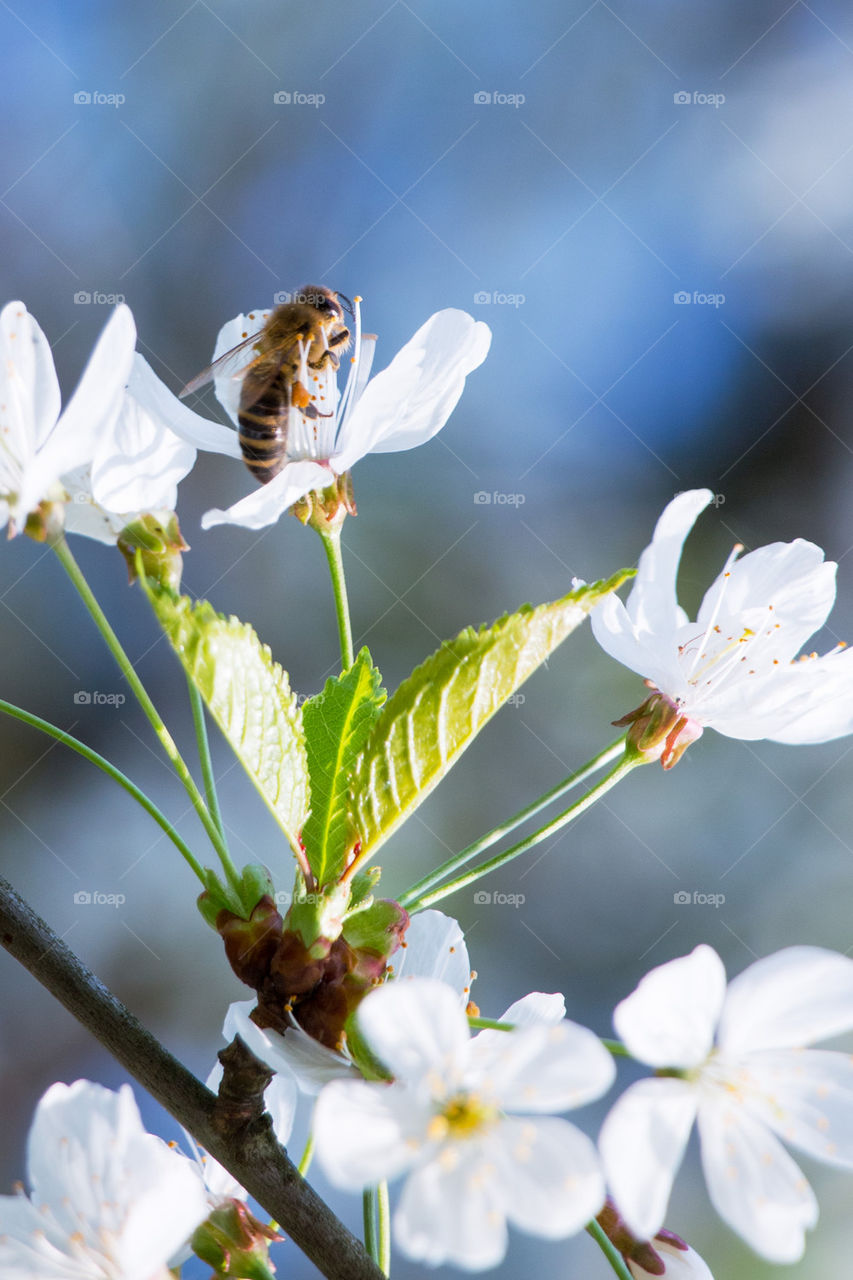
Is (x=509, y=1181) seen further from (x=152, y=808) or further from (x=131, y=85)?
(x=131, y=85)

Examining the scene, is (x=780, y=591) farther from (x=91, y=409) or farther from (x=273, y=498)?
(x=91, y=409)

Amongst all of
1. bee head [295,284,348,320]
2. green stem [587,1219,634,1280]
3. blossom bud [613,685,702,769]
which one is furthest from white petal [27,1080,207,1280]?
bee head [295,284,348,320]

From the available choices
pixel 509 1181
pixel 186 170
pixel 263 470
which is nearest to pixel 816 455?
pixel 186 170

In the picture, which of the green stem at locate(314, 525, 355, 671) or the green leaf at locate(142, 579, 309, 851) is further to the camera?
the green stem at locate(314, 525, 355, 671)

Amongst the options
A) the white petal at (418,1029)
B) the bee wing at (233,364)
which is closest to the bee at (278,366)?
the bee wing at (233,364)

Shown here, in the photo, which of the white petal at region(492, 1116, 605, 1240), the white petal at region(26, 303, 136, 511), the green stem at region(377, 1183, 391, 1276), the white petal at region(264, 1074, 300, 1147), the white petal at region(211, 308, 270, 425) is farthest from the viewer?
the white petal at region(211, 308, 270, 425)

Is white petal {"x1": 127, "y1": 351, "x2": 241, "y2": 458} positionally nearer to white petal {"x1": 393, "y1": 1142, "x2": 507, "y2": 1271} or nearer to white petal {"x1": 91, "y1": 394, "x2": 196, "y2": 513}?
white petal {"x1": 91, "y1": 394, "x2": 196, "y2": 513}
